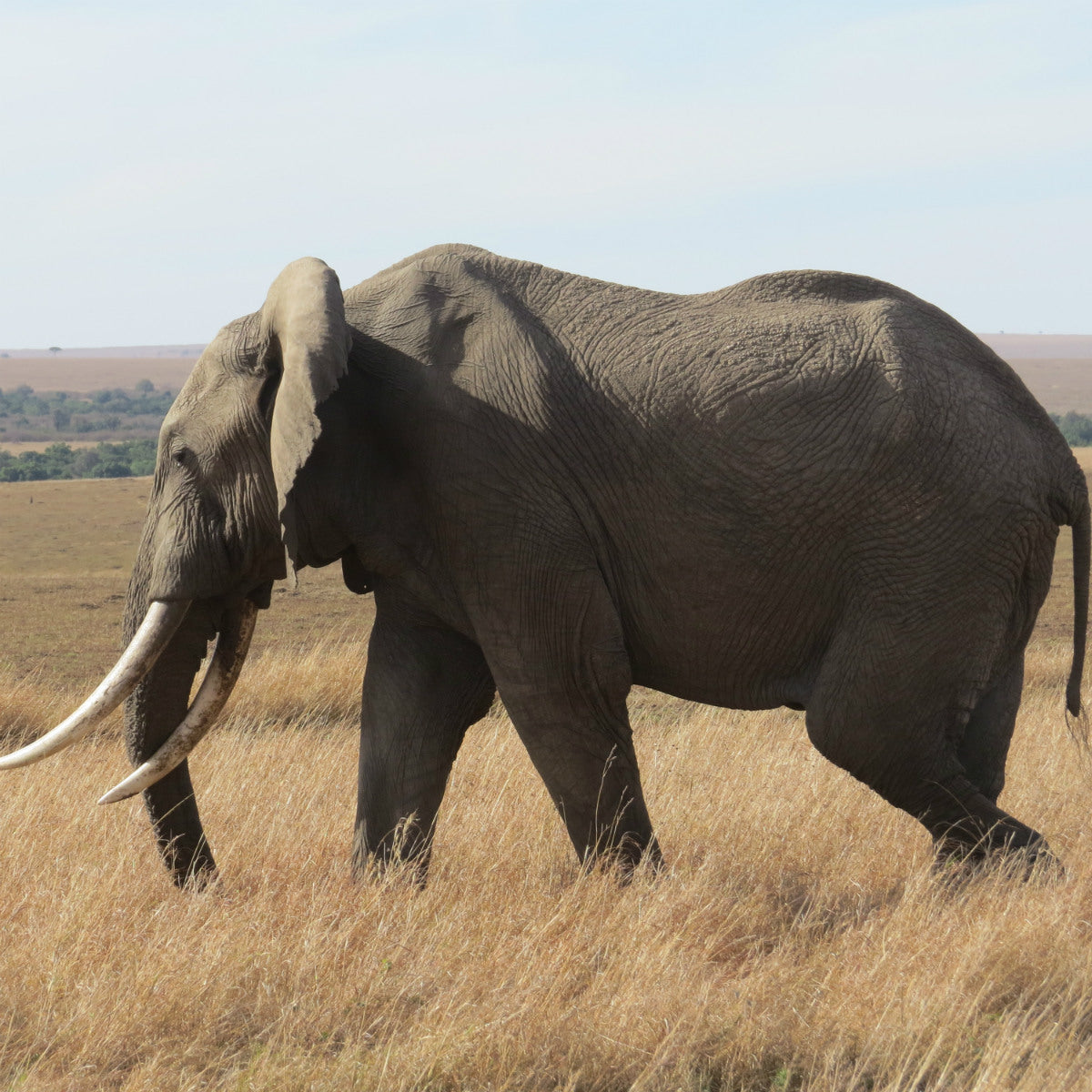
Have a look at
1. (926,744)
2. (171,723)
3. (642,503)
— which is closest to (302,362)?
(642,503)

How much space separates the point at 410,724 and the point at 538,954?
1.27 meters

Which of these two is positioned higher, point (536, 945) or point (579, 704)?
point (579, 704)

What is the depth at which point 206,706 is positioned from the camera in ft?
18.4

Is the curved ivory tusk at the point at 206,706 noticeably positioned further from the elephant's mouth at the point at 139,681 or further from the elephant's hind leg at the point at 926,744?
the elephant's hind leg at the point at 926,744

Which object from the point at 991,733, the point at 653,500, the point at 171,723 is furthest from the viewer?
the point at 171,723

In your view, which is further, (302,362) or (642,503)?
(642,503)


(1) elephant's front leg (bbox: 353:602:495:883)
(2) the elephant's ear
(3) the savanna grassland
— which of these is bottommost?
(3) the savanna grassland

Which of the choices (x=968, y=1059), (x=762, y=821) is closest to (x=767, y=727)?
(x=762, y=821)

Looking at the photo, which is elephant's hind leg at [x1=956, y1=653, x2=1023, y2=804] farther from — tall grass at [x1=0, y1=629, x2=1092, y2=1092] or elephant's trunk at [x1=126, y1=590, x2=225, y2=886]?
elephant's trunk at [x1=126, y1=590, x2=225, y2=886]

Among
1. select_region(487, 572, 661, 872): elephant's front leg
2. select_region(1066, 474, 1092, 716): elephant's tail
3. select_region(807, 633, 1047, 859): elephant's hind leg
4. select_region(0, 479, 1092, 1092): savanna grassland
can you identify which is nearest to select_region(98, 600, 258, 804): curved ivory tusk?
select_region(0, 479, 1092, 1092): savanna grassland

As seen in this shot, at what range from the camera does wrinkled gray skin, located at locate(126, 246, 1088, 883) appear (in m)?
5.11

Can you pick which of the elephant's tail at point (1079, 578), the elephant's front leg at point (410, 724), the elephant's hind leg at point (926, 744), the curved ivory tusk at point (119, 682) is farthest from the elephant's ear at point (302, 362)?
the elephant's tail at point (1079, 578)

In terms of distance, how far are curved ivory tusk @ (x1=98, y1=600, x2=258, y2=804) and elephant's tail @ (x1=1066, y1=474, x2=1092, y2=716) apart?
10.2 feet

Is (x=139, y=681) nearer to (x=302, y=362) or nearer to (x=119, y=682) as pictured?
(x=119, y=682)
